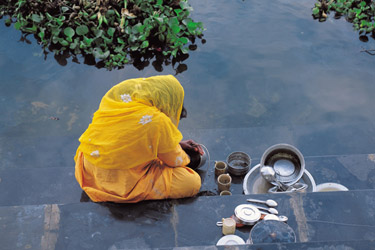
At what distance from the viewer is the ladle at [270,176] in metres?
3.14

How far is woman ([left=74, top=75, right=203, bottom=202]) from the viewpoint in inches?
105

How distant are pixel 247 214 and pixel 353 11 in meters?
4.57

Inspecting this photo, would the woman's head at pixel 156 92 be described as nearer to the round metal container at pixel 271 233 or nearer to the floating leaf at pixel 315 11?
the round metal container at pixel 271 233

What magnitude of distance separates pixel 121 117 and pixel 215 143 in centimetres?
169

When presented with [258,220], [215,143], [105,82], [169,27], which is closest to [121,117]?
[258,220]

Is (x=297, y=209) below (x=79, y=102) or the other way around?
the other way around

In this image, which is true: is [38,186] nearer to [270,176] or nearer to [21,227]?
[21,227]

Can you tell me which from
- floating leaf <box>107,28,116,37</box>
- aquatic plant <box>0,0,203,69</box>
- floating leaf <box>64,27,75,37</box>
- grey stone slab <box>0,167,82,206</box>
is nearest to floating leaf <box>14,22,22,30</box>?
aquatic plant <box>0,0,203,69</box>

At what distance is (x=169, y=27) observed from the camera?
554 centimetres

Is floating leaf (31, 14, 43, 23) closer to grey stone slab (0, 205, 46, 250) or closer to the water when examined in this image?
the water

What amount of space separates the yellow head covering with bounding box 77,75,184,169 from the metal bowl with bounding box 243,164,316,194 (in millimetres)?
840

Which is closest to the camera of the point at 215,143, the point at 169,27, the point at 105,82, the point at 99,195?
the point at 99,195

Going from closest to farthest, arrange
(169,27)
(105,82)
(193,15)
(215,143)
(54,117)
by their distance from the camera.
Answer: (215,143) < (54,117) < (105,82) < (169,27) < (193,15)

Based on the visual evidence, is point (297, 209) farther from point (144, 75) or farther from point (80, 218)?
point (144, 75)
